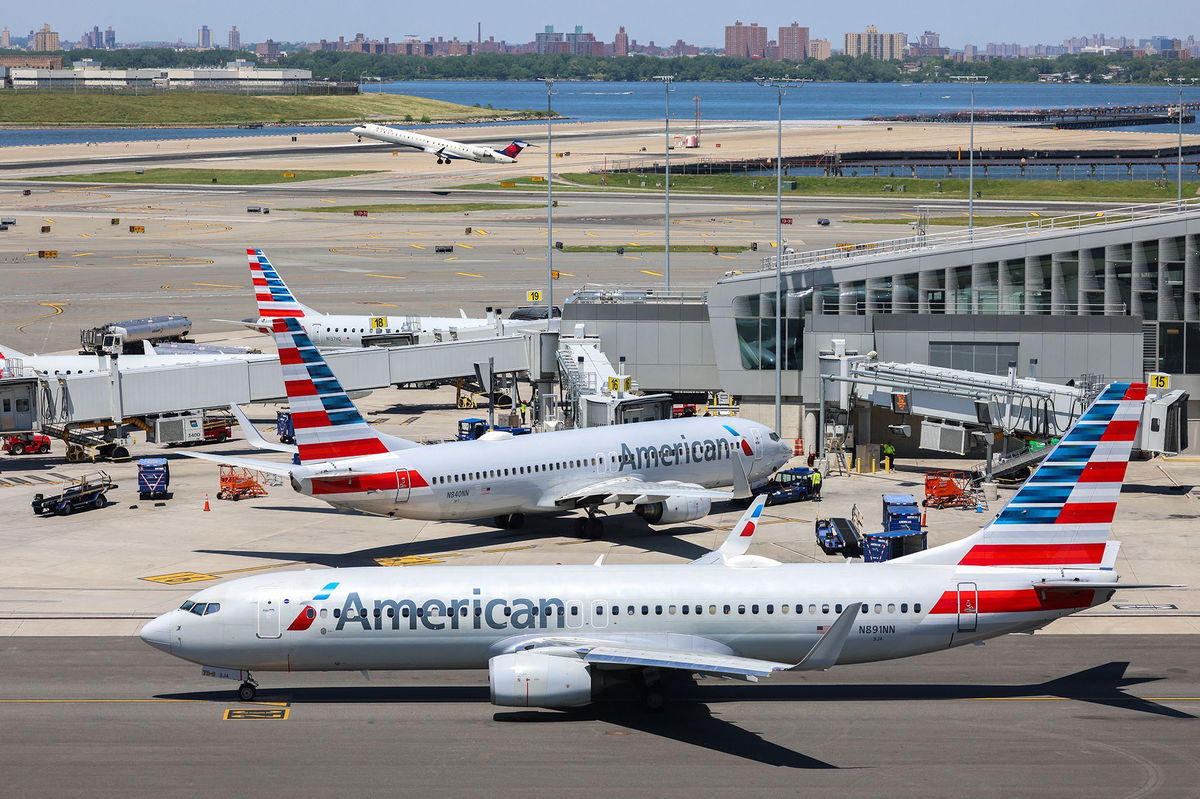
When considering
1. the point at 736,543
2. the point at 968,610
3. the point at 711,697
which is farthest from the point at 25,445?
the point at 968,610

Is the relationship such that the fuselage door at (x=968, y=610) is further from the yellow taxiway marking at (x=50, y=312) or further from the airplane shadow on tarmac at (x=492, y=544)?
the yellow taxiway marking at (x=50, y=312)

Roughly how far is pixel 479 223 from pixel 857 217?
158 feet

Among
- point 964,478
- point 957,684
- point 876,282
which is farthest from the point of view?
point 876,282

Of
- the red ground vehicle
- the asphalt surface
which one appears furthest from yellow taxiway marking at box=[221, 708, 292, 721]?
the red ground vehicle

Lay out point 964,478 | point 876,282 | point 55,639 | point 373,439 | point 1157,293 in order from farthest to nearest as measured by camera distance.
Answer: point 876,282 → point 1157,293 → point 964,478 → point 373,439 → point 55,639

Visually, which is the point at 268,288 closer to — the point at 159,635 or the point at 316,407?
the point at 316,407

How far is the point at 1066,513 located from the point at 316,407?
26312 mm

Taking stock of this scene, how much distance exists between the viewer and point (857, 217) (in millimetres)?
189250

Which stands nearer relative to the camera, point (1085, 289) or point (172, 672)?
point (172, 672)

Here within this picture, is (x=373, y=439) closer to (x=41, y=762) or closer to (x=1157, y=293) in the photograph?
(x=41, y=762)

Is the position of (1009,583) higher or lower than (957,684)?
higher

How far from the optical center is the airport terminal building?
240 feet

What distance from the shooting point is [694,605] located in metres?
37.5

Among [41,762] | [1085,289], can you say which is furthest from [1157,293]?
[41,762]
